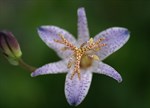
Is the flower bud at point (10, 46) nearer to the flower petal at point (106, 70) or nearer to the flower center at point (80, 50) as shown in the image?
the flower center at point (80, 50)

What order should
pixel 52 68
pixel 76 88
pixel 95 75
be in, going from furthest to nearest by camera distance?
pixel 95 75 < pixel 52 68 < pixel 76 88

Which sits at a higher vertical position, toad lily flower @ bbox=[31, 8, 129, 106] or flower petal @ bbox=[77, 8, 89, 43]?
flower petal @ bbox=[77, 8, 89, 43]

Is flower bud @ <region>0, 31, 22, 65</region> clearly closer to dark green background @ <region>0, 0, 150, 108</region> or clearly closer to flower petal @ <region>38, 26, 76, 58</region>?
flower petal @ <region>38, 26, 76, 58</region>

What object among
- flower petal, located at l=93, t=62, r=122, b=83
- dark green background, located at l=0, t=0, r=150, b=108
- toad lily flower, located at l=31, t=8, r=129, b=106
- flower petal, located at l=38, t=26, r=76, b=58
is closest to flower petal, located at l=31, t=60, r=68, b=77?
toad lily flower, located at l=31, t=8, r=129, b=106

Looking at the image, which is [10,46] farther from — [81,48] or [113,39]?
[113,39]

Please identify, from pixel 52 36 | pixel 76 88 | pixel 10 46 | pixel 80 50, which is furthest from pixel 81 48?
pixel 10 46

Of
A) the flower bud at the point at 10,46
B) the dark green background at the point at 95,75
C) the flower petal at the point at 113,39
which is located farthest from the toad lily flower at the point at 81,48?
the dark green background at the point at 95,75

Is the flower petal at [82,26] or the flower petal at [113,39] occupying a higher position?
the flower petal at [82,26]
